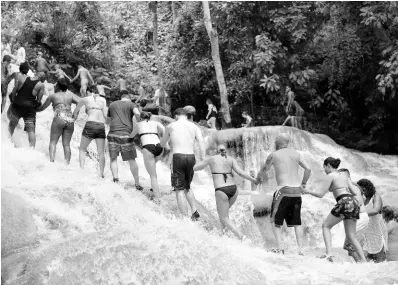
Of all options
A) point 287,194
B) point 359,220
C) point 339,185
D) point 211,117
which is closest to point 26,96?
point 287,194

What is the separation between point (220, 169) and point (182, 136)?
75 cm

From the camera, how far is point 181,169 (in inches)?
327

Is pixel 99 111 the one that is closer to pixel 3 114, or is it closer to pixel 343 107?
pixel 3 114

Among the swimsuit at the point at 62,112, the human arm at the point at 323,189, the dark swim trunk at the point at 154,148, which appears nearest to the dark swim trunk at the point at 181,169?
the dark swim trunk at the point at 154,148

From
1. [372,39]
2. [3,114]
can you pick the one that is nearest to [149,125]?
[3,114]

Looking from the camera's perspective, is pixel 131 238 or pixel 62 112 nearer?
pixel 131 238

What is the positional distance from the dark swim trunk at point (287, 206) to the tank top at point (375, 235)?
3.80ft

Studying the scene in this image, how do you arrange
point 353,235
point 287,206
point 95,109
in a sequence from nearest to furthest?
1. point 353,235
2. point 287,206
3. point 95,109

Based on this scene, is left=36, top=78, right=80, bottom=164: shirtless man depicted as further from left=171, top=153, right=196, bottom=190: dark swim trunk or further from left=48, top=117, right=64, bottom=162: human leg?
left=171, top=153, right=196, bottom=190: dark swim trunk

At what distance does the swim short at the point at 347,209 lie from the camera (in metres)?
7.27

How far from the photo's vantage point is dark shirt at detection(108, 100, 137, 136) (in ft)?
30.9

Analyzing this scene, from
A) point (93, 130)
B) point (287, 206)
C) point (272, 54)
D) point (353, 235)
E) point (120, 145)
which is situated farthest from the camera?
point (272, 54)

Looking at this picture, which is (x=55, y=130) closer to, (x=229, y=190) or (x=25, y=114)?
(x=25, y=114)

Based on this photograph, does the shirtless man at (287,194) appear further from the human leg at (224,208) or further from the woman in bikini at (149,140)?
the woman in bikini at (149,140)
